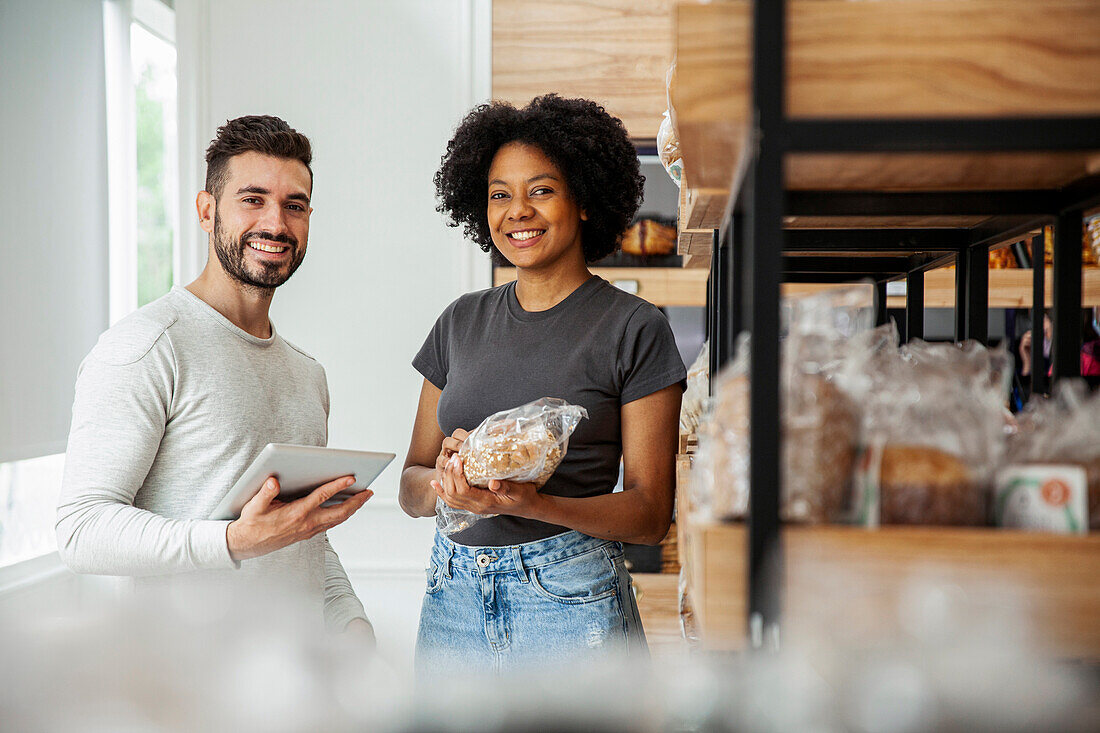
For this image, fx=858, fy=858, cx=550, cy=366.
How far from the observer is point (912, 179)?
72cm

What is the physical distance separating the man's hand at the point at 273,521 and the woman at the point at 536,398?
0.17m

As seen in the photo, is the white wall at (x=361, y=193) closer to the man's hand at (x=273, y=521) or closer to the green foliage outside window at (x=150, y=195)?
the green foliage outside window at (x=150, y=195)

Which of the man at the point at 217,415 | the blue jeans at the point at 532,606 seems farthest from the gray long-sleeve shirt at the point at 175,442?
the blue jeans at the point at 532,606

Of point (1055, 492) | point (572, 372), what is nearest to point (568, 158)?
point (572, 372)

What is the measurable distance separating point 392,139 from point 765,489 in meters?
2.48

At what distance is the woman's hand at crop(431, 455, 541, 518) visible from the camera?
1199mm

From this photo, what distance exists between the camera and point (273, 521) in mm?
1210

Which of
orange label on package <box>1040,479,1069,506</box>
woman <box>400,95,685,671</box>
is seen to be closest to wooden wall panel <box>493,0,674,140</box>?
woman <box>400,95,685,671</box>

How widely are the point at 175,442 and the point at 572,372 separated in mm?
621

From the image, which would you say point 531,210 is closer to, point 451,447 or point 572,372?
point 572,372

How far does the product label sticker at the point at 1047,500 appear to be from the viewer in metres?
0.51

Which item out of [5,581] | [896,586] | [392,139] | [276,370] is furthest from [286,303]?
[896,586]

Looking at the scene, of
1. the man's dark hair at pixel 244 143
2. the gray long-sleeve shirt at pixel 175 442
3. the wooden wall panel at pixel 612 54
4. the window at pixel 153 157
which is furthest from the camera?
the window at pixel 153 157

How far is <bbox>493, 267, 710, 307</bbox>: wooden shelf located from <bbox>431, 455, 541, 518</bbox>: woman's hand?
58.7 inches
